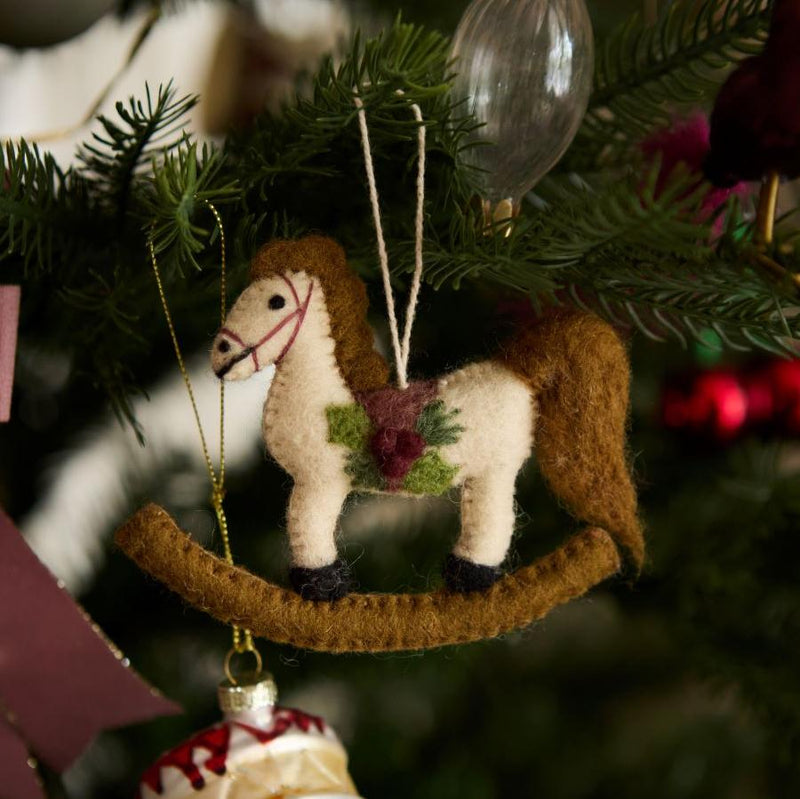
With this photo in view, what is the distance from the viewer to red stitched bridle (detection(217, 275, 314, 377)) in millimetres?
342

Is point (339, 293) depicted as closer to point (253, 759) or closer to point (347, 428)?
point (347, 428)

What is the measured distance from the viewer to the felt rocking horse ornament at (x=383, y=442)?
35cm

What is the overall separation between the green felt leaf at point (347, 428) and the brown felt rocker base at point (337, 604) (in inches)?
2.7

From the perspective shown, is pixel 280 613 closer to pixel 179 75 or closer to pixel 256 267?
pixel 256 267

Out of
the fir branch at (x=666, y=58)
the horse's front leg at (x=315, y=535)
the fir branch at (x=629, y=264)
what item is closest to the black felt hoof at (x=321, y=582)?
the horse's front leg at (x=315, y=535)

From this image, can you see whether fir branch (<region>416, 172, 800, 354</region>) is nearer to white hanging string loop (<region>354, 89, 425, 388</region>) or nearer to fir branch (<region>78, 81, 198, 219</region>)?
white hanging string loop (<region>354, 89, 425, 388</region>)

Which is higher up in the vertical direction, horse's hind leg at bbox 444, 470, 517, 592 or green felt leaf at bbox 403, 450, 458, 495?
green felt leaf at bbox 403, 450, 458, 495

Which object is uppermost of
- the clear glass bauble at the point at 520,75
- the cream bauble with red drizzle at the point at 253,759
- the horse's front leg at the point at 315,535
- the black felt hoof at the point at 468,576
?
the clear glass bauble at the point at 520,75

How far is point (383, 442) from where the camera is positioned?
0.35 m

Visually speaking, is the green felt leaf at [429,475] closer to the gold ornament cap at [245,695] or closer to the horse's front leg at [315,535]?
the horse's front leg at [315,535]

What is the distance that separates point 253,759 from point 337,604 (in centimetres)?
9

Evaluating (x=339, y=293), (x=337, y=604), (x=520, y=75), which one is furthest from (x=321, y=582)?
(x=520, y=75)

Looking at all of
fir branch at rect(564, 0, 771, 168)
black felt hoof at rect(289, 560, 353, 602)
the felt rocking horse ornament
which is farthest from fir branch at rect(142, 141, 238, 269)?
fir branch at rect(564, 0, 771, 168)

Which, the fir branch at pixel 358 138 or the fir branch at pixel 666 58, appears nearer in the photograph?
the fir branch at pixel 358 138
